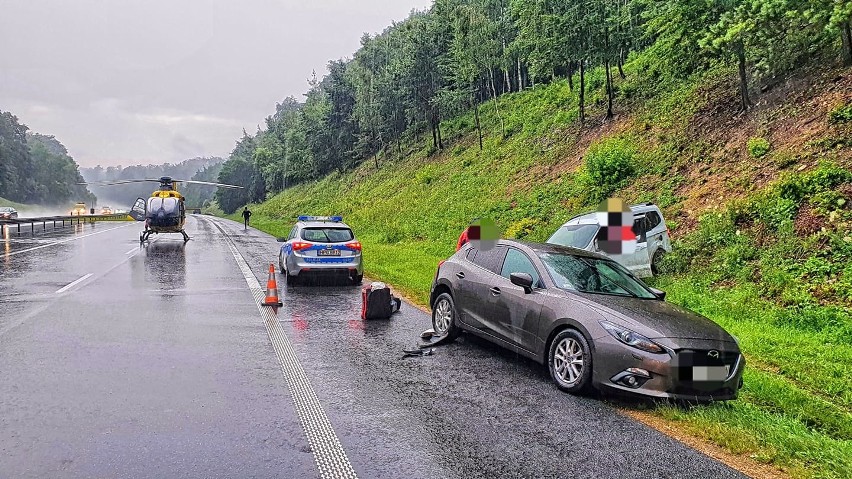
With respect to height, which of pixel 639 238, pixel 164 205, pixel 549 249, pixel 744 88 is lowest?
pixel 639 238

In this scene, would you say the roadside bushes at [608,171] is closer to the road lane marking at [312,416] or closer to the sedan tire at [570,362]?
the road lane marking at [312,416]

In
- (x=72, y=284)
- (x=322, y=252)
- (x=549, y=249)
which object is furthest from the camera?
(x=322, y=252)

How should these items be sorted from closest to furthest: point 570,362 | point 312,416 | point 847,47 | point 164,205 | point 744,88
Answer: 1. point 312,416
2. point 570,362
3. point 847,47
4. point 744,88
5. point 164,205

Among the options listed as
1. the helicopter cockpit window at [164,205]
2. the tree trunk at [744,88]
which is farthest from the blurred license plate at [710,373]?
the helicopter cockpit window at [164,205]

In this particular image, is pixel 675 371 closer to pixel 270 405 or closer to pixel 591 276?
pixel 591 276

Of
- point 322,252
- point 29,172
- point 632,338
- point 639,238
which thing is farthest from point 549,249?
point 29,172

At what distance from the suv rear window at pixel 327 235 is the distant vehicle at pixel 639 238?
4.77m

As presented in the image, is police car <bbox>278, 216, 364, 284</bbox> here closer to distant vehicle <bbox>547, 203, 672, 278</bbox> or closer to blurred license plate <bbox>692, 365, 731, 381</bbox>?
distant vehicle <bbox>547, 203, 672, 278</bbox>

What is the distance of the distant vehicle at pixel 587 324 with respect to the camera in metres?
5.52

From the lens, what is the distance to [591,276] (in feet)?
23.2

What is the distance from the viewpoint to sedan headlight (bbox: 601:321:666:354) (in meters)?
5.52

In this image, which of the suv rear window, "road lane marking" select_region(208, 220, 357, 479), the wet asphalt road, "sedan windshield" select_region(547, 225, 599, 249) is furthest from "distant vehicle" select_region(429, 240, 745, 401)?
the suv rear window

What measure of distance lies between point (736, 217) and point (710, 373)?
8.90 m

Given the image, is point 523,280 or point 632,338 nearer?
point 632,338
